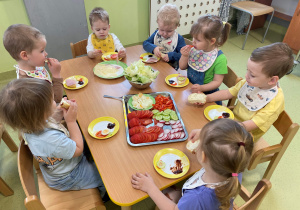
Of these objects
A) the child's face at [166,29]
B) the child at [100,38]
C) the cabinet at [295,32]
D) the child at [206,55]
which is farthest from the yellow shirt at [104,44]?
the cabinet at [295,32]

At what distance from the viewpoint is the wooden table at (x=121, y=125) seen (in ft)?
3.78

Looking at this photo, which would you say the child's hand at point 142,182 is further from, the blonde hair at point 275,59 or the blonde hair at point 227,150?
the blonde hair at point 275,59

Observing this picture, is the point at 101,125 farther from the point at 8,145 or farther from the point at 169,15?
the point at 8,145

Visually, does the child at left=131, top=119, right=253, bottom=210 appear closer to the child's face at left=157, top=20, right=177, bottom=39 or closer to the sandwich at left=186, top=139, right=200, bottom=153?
the sandwich at left=186, top=139, right=200, bottom=153

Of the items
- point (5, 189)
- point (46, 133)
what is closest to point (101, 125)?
point (46, 133)

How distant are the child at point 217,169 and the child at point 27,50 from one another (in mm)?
1249

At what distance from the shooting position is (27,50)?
169 cm

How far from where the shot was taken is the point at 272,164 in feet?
5.74

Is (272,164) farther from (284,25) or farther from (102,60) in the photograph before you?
(284,25)

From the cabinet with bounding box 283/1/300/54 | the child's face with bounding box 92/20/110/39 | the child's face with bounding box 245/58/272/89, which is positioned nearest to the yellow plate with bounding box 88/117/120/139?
the child's face with bounding box 245/58/272/89

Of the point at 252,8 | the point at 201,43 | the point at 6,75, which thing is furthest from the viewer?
the point at 252,8

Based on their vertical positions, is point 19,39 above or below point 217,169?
above

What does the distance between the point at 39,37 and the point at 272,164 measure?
2.22 meters

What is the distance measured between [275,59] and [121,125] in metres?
1.16
